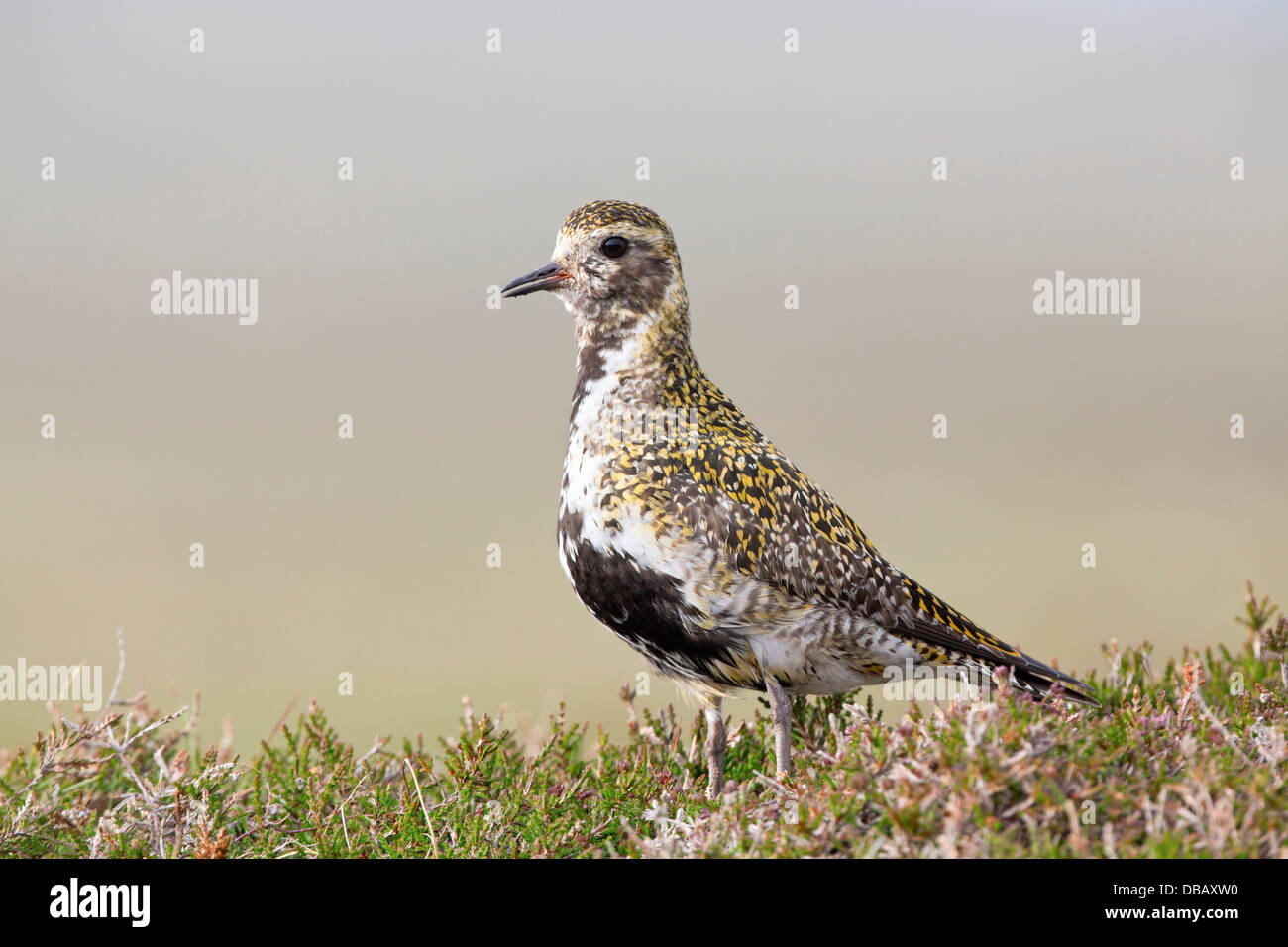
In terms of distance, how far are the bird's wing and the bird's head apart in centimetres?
113

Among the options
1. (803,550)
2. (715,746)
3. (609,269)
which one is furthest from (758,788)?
(609,269)

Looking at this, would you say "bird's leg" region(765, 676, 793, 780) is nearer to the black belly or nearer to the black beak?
the black belly

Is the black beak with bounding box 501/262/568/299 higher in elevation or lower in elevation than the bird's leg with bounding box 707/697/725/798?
higher

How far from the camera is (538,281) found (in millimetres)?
7684

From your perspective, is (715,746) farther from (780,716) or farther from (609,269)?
(609,269)

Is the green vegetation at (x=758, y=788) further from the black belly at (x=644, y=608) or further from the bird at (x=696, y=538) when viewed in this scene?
the black belly at (x=644, y=608)

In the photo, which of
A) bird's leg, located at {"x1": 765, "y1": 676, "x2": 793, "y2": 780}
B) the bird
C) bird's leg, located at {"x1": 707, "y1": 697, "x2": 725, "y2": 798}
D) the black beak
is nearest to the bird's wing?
the bird

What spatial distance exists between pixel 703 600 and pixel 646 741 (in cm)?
203

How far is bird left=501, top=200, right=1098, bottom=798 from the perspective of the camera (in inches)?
267

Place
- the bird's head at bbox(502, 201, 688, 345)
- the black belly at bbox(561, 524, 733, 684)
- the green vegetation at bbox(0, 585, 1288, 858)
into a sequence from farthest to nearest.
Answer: the bird's head at bbox(502, 201, 688, 345) → the black belly at bbox(561, 524, 733, 684) → the green vegetation at bbox(0, 585, 1288, 858)

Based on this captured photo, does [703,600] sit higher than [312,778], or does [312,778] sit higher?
[703,600]
